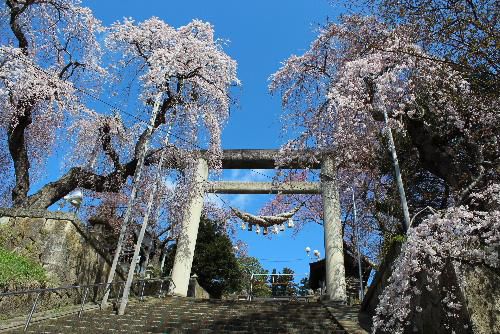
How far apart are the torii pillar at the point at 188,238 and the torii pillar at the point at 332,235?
496 cm

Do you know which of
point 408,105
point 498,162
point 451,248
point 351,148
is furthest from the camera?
point 351,148

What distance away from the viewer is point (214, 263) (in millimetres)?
24156

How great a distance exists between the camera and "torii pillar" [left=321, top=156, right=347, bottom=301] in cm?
1273

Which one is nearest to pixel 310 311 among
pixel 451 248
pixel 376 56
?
pixel 451 248

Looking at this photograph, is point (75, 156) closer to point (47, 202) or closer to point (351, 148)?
point (47, 202)

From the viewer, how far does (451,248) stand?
17.0ft

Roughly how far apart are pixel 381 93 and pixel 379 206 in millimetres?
5568

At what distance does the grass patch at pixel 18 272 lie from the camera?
7858mm

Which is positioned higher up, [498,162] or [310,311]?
[498,162]

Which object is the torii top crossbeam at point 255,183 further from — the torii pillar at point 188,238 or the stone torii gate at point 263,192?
the torii pillar at point 188,238

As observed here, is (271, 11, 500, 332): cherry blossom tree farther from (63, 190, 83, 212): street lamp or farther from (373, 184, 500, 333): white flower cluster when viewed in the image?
(63, 190, 83, 212): street lamp

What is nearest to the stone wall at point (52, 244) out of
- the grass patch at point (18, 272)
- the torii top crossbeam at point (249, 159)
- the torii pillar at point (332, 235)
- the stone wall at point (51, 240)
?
the stone wall at point (51, 240)

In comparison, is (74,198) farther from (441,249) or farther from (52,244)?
(441,249)

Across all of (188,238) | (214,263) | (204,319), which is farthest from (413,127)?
(214,263)
